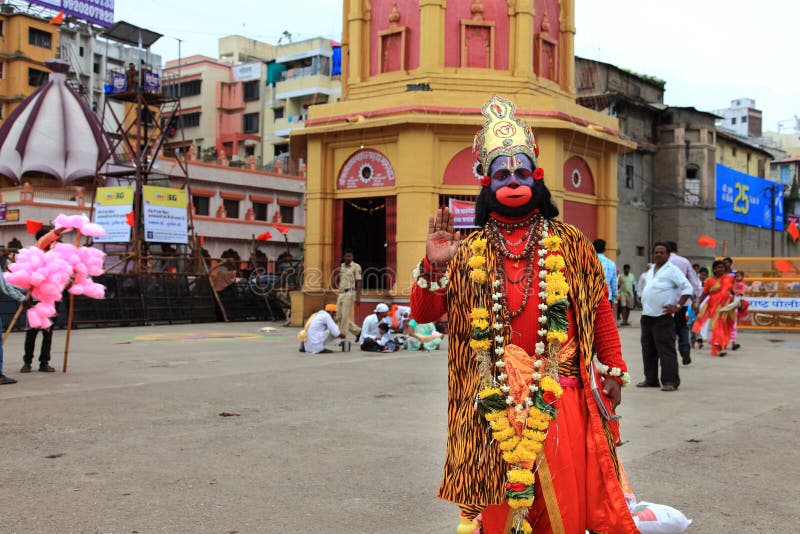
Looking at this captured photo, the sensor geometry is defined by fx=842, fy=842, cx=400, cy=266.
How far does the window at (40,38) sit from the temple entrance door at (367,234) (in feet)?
115

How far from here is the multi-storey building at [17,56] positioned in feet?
165

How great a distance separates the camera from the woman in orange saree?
14.8 meters

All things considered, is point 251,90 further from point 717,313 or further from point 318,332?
point 717,313

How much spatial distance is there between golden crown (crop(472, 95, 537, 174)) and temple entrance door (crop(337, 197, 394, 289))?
19778 mm

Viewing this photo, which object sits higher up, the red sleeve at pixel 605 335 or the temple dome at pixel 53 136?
the temple dome at pixel 53 136

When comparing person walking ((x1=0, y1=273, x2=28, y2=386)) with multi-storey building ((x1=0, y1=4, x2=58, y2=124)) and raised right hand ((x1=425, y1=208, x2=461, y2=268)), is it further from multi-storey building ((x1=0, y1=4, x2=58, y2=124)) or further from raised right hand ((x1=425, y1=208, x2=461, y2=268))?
multi-storey building ((x1=0, y1=4, x2=58, y2=124))

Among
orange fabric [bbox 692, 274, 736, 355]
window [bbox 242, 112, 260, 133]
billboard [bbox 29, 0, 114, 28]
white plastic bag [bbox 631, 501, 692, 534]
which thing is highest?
billboard [bbox 29, 0, 114, 28]

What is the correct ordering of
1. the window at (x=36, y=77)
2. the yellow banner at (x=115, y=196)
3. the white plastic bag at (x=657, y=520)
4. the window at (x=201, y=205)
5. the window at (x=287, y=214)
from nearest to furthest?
the white plastic bag at (x=657, y=520) → the yellow banner at (x=115, y=196) → the window at (x=201, y=205) → the window at (x=287, y=214) → the window at (x=36, y=77)

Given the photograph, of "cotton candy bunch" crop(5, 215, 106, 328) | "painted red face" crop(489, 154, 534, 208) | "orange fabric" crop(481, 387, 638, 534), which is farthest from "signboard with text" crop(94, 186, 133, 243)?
"orange fabric" crop(481, 387, 638, 534)

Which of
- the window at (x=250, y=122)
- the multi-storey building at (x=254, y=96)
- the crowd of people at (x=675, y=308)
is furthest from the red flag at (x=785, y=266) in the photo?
the window at (x=250, y=122)

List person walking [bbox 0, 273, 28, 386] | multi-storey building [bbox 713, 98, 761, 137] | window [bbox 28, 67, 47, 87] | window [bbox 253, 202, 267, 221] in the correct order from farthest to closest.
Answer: multi-storey building [bbox 713, 98, 761, 137]
window [bbox 28, 67, 47, 87]
window [bbox 253, 202, 267, 221]
person walking [bbox 0, 273, 28, 386]

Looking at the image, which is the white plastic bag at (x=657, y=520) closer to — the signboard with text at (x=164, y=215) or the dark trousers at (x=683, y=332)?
the dark trousers at (x=683, y=332)

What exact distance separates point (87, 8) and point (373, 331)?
45.8 m

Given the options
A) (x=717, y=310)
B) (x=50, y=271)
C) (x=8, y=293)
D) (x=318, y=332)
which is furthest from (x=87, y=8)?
(x=717, y=310)
